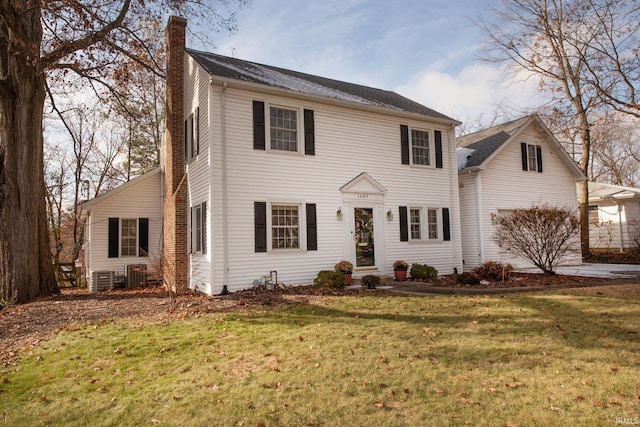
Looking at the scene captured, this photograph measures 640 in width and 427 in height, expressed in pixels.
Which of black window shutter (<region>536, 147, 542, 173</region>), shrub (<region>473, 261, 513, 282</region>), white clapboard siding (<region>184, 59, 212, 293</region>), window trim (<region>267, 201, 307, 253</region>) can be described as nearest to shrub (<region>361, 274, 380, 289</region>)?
window trim (<region>267, 201, 307, 253</region>)

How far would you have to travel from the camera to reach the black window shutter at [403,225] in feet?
44.9

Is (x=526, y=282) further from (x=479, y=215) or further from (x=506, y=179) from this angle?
(x=506, y=179)

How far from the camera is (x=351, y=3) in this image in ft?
36.5

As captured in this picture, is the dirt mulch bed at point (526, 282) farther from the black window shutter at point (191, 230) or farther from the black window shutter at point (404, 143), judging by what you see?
the black window shutter at point (191, 230)

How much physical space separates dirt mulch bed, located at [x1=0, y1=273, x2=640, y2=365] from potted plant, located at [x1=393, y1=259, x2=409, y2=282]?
1363mm

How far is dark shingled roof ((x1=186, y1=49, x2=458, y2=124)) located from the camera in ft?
38.8

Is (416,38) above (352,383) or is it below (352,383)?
above

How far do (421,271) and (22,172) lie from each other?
11.8 metres

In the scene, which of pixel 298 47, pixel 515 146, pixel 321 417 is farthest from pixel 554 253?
pixel 321 417

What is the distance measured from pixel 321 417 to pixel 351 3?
10513 millimetres

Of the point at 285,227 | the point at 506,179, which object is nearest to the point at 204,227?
the point at 285,227

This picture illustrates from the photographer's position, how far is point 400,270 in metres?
12.7

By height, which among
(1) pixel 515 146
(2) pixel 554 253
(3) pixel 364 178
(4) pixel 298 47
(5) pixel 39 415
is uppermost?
(4) pixel 298 47

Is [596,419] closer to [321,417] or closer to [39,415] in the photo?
[321,417]
